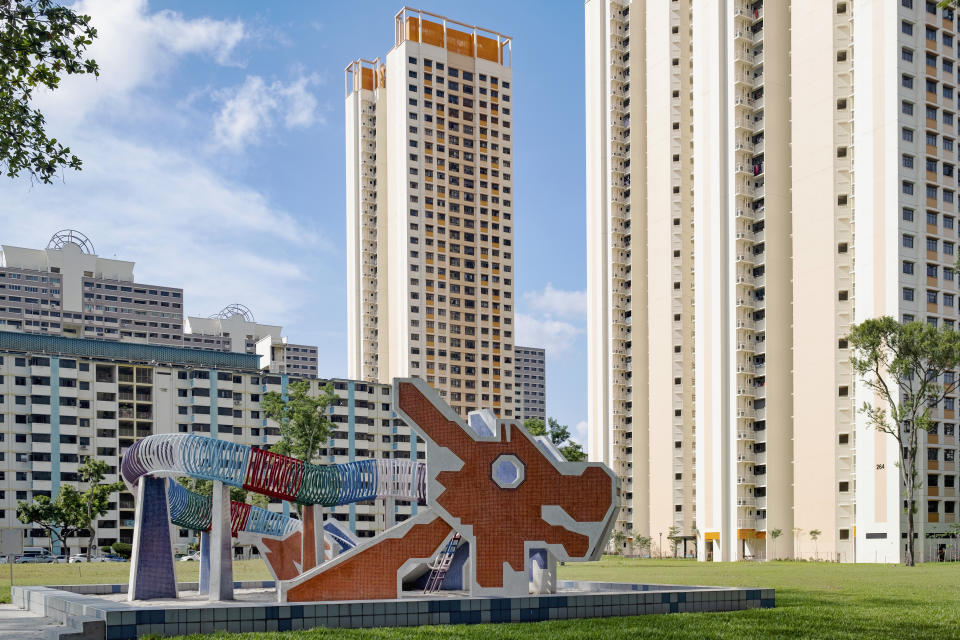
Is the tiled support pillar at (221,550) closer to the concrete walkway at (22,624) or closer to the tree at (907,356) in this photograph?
the concrete walkway at (22,624)

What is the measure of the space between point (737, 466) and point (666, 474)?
41.6 feet

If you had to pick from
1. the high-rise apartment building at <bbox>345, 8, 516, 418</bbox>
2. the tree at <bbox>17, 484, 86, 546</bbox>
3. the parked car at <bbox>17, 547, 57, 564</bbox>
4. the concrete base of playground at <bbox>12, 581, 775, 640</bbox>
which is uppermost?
the high-rise apartment building at <bbox>345, 8, 516, 418</bbox>

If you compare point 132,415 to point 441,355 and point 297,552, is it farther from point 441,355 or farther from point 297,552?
point 297,552

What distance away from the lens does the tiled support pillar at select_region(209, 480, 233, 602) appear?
84.8 ft

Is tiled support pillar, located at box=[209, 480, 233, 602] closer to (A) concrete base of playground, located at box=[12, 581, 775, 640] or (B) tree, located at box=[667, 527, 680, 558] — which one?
(A) concrete base of playground, located at box=[12, 581, 775, 640]

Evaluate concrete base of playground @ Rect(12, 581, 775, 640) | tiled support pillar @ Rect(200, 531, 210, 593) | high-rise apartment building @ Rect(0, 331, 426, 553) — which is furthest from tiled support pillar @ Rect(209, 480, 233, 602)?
high-rise apartment building @ Rect(0, 331, 426, 553)

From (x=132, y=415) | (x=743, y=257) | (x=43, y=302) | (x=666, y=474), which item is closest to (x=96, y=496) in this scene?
(x=132, y=415)

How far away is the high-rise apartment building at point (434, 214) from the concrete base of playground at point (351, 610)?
106300mm

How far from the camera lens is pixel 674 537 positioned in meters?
90.5

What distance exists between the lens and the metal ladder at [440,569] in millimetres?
28578

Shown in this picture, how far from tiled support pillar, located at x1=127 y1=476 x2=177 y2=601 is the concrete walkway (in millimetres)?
2741

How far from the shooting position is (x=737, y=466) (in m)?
83.2

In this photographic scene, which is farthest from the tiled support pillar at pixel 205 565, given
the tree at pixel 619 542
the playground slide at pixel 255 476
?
the tree at pixel 619 542

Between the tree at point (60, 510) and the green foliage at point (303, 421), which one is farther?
the tree at point (60, 510)
